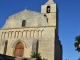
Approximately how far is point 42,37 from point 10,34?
5.82 meters

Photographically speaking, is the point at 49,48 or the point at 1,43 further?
the point at 1,43

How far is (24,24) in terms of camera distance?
93.7 ft

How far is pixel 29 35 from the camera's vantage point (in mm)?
26672

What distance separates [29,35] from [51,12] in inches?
273

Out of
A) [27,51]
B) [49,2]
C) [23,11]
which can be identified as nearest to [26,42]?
[27,51]

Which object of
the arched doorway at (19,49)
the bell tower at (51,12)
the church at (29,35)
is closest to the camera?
the church at (29,35)

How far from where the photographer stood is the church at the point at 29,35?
25.2 metres

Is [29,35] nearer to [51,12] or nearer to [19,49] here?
[19,49]

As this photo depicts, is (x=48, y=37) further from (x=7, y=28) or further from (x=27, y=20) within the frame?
(x=7, y=28)

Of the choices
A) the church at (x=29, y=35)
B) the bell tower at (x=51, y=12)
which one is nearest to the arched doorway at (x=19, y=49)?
the church at (x=29, y=35)

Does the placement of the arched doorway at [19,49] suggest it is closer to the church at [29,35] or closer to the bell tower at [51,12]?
the church at [29,35]

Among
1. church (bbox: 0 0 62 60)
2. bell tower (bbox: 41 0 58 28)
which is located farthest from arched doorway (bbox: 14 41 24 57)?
bell tower (bbox: 41 0 58 28)

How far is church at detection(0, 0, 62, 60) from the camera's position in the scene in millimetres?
25156

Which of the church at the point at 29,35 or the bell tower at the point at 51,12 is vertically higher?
the bell tower at the point at 51,12
